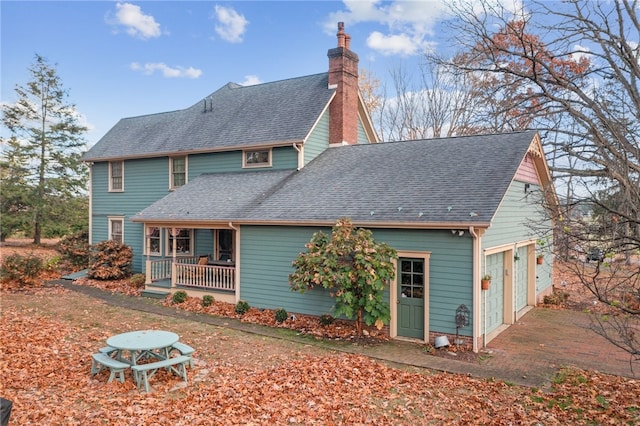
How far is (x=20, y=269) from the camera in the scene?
16719 mm

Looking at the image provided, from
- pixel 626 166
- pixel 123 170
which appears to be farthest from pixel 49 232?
pixel 626 166

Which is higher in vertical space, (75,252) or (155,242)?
(155,242)

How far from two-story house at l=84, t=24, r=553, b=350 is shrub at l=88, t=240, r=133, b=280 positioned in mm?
617

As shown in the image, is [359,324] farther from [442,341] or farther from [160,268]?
[160,268]

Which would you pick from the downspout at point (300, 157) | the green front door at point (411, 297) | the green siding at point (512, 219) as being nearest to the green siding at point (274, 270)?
the green front door at point (411, 297)

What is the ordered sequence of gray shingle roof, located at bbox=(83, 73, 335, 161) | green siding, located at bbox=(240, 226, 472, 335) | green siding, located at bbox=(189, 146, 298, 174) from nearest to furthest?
green siding, located at bbox=(240, 226, 472, 335), green siding, located at bbox=(189, 146, 298, 174), gray shingle roof, located at bbox=(83, 73, 335, 161)

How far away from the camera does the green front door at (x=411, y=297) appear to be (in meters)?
10.8

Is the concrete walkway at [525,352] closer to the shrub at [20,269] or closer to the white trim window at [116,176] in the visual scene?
the shrub at [20,269]

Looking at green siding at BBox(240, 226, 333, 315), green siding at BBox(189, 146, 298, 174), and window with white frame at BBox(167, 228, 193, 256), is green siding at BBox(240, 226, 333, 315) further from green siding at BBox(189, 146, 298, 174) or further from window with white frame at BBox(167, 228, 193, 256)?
window with white frame at BBox(167, 228, 193, 256)

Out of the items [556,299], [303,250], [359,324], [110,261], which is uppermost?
[303,250]

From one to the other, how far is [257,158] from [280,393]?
11632 mm

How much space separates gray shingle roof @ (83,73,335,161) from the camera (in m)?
17.2

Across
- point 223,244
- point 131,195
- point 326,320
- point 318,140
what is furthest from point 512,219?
point 131,195

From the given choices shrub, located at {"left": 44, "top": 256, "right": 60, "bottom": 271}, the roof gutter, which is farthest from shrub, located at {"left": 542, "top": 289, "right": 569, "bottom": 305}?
Result: shrub, located at {"left": 44, "top": 256, "right": 60, "bottom": 271}
